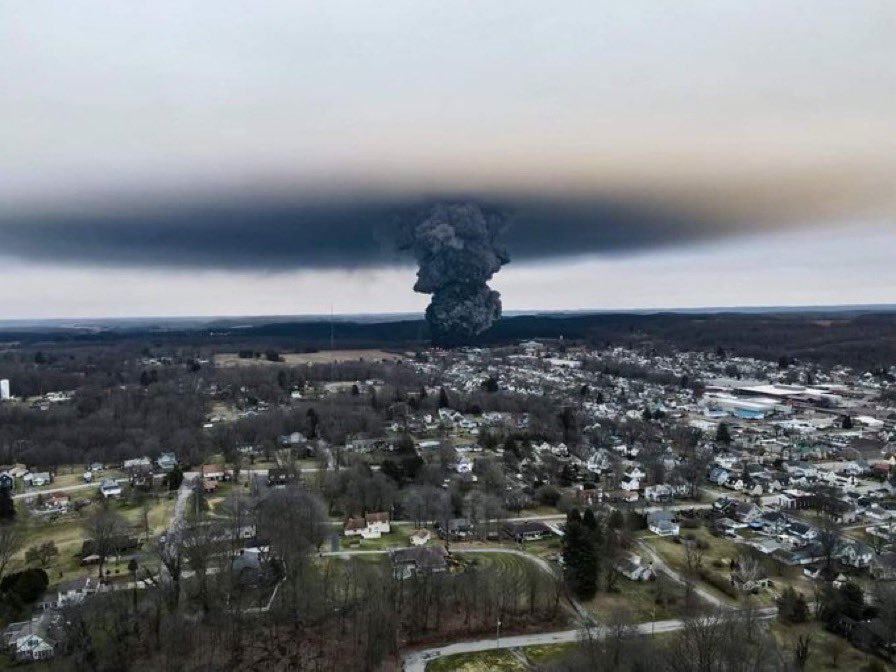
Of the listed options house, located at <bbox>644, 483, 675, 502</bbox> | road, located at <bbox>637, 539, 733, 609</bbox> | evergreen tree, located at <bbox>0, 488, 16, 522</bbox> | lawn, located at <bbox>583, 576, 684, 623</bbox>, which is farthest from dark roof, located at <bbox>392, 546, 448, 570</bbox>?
evergreen tree, located at <bbox>0, 488, 16, 522</bbox>

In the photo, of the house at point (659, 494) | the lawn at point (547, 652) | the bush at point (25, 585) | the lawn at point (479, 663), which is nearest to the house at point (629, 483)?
the house at point (659, 494)

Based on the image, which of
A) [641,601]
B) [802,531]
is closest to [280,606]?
[641,601]

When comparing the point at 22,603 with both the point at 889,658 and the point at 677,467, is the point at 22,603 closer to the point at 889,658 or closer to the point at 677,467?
the point at 889,658

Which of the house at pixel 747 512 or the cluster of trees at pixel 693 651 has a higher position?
the cluster of trees at pixel 693 651

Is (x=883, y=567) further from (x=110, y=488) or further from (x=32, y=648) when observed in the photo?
(x=110, y=488)

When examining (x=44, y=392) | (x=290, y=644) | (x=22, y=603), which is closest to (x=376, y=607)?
(x=290, y=644)

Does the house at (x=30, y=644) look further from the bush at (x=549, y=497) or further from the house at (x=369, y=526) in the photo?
the bush at (x=549, y=497)

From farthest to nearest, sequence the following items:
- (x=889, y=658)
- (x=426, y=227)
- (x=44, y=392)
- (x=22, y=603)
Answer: (x=426, y=227) < (x=44, y=392) < (x=22, y=603) < (x=889, y=658)
